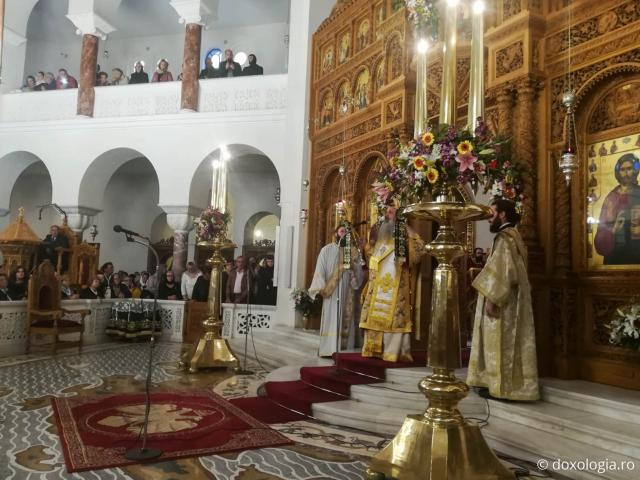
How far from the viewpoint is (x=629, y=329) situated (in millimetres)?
4578

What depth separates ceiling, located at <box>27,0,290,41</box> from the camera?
16766mm

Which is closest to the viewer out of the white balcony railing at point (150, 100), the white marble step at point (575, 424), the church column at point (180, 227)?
the white marble step at point (575, 424)

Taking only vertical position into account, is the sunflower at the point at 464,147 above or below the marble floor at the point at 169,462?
above

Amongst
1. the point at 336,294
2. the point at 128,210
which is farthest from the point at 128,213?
the point at 336,294

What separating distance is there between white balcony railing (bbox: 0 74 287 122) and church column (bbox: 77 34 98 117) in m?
0.17

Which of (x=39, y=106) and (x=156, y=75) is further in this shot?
(x=39, y=106)

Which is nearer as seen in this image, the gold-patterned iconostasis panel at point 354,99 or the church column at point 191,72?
the gold-patterned iconostasis panel at point 354,99

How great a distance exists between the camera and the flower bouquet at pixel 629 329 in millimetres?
4562

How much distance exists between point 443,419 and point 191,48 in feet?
43.1

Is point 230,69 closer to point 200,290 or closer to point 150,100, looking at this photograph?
point 150,100

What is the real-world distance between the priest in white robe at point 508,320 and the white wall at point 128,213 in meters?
15.6

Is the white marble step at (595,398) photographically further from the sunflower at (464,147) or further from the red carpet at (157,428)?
the sunflower at (464,147)

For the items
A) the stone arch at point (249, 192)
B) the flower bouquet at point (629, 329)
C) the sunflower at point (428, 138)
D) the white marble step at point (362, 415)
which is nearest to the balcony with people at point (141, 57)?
the stone arch at point (249, 192)

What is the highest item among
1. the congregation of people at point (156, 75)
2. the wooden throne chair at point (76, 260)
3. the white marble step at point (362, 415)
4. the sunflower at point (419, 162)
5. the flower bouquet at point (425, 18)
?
the congregation of people at point (156, 75)
